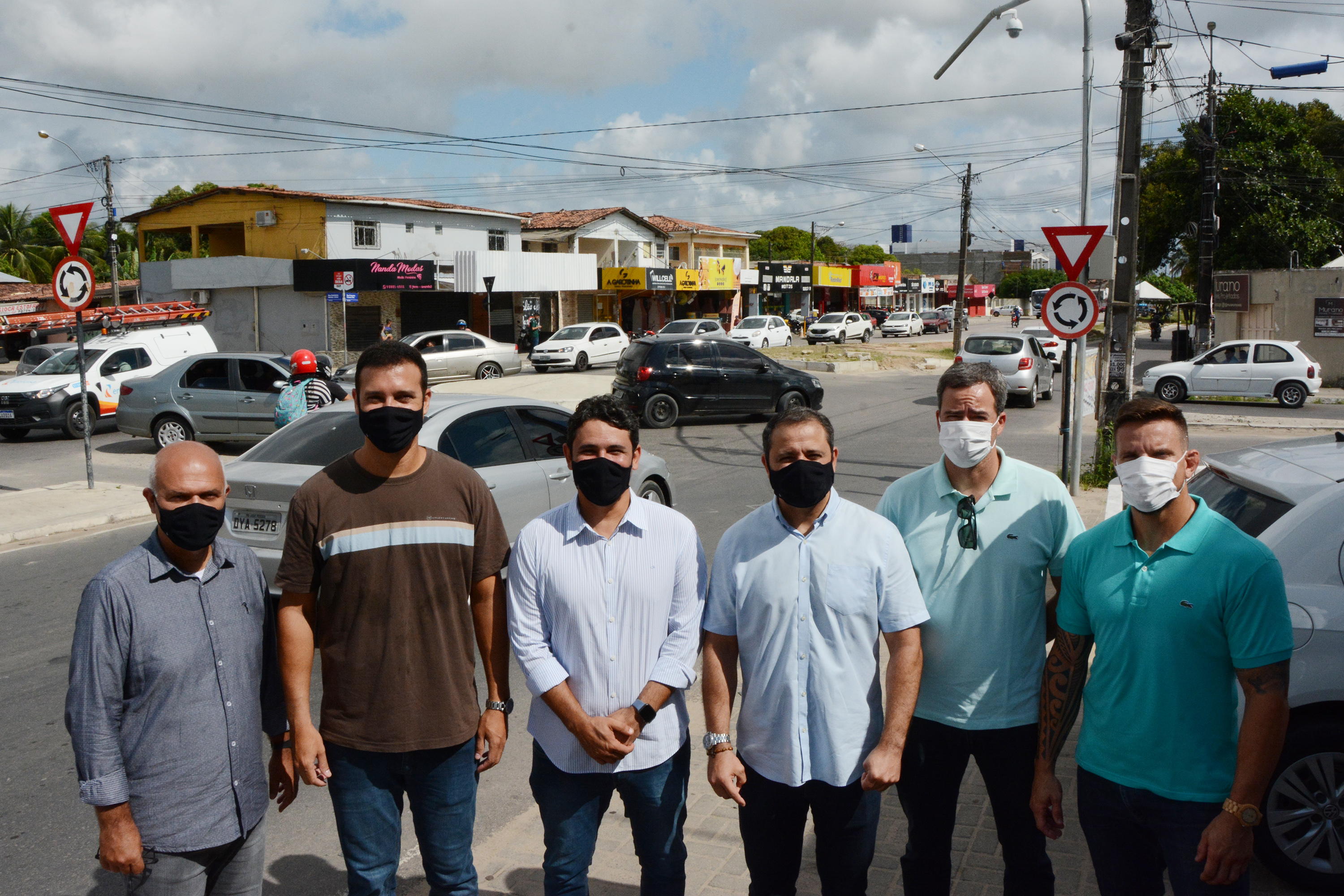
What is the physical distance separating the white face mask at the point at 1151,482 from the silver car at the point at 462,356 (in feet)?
82.1

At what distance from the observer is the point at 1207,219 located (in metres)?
28.8

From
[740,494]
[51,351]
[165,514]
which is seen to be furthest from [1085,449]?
[51,351]

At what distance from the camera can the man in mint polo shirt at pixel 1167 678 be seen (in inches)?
98.6

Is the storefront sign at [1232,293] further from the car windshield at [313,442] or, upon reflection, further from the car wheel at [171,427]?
the car windshield at [313,442]

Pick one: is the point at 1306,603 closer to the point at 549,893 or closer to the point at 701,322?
the point at 549,893

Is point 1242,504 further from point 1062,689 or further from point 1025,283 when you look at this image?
point 1025,283

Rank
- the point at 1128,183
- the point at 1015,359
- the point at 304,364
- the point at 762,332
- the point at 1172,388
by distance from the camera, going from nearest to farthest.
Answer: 1. the point at 304,364
2. the point at 1128,183
3. the point at 1015,359
4. the point at 1172,388
5. the point at 762,332

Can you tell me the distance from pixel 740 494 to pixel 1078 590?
9212 millimetres

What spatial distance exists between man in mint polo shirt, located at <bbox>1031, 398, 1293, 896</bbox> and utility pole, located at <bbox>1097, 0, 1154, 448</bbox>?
9.84 meters

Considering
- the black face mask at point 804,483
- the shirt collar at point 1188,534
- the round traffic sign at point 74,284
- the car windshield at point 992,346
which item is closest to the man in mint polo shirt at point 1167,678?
the shirt collar at point 1188,534

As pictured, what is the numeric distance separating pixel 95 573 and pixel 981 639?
8768 mm

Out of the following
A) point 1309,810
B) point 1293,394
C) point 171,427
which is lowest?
point 1309,810

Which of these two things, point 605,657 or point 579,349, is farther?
point 579,349

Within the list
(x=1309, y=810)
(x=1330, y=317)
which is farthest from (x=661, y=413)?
(x=1330, y=317)
